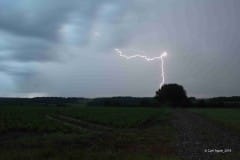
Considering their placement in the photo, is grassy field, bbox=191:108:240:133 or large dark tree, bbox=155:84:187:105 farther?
large dark tree, bbox=155:84:187:105

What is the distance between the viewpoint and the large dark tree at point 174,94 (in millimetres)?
162875

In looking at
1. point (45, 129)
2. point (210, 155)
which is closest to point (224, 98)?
point (45, 129)

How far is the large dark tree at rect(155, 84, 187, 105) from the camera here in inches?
6412

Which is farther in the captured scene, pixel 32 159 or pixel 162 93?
pixel 162 93

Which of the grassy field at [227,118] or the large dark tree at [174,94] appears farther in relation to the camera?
the large dark tree at [174,94]

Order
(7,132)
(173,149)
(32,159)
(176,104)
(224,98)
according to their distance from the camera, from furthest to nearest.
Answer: (224,98) < (176,104) < (7,132) < (173,149) < (32,159)

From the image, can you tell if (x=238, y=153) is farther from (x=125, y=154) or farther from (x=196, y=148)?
(x=125, y=154)

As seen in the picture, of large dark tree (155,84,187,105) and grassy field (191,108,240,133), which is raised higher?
large dark tree (155,84,187,105)

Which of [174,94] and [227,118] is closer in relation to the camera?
[227,118]

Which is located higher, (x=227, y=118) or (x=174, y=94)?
(x=174, y=94)

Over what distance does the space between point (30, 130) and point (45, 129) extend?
135 cm

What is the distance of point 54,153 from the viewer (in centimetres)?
1672

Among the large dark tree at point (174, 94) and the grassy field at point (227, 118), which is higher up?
the large dark tree at point (174, 94)

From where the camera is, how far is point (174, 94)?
536 ft
